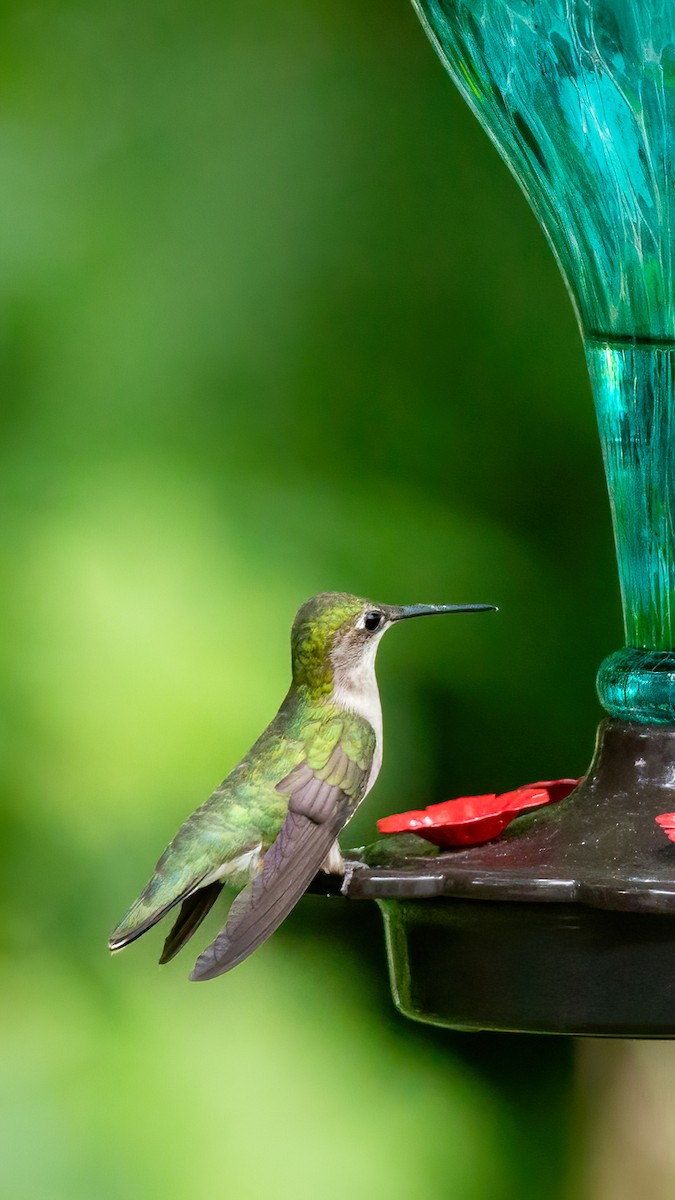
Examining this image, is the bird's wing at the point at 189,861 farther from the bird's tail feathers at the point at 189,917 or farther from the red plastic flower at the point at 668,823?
the red plastic flower at the point at 668,823

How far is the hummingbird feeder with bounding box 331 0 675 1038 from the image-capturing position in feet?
4.11

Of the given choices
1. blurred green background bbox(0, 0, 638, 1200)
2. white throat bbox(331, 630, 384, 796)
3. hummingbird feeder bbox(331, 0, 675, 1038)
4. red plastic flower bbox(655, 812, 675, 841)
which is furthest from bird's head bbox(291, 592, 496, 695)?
blurred green background bbox(0, 0, 638, 1200)

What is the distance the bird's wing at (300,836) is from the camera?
1.39 metres

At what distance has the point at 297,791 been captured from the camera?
162 centimetres

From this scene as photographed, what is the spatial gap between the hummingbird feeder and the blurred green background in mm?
1147

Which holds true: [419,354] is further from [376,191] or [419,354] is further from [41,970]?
[41,970]

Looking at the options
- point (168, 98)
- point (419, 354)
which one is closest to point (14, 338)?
point (168, 98)

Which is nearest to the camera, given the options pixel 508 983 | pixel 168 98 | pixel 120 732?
pixel 508 983

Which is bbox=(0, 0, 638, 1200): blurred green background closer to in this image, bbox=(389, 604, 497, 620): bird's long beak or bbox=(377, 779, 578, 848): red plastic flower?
bbox=(389, 604, 497, 620): bird's long beak

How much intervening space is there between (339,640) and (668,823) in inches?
26.5

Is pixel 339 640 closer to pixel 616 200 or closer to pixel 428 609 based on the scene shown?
pixel 428 609

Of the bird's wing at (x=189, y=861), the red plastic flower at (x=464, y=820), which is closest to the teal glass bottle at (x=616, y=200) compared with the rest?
the red plastic flower at (x=464, y=820)

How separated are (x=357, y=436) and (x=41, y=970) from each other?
3.71 feet

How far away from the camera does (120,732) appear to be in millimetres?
2564
